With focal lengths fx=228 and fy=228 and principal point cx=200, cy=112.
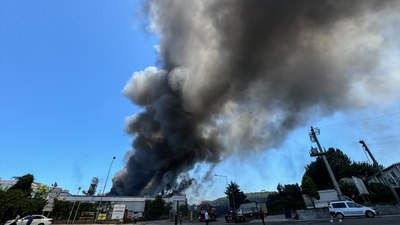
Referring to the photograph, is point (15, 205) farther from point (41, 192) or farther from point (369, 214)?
point (369, 214)

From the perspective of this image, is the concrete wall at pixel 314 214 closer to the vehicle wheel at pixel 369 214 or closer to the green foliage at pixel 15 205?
the vehicle wheel at pixel 369 214

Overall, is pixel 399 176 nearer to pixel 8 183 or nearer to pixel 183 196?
pixel 183 196

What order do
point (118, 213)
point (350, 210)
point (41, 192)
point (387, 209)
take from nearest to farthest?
point (350, 210) < point (387, 209) < point (118, 213) < point (41, 192)

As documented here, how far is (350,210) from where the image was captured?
21.5m

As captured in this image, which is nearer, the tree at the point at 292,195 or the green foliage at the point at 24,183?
the green foliage at the point at 24,183

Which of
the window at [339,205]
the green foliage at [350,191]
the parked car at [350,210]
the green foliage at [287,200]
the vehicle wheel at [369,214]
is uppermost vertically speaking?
the green foliage at [287,200]

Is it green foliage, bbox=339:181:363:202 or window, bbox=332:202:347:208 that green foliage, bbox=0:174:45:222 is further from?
green foliage, bbox=339:181:363:202

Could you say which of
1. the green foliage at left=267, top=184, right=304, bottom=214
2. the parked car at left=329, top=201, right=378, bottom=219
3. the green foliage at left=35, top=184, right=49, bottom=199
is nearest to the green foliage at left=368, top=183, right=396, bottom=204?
the parked car at left=329, top=201, right=378, bottom=219

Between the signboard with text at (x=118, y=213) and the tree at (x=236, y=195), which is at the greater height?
the tree at (x=236, y=195)

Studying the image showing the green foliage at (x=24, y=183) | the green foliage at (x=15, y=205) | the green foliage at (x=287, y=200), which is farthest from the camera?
the green foliage at (x=287, y=200)

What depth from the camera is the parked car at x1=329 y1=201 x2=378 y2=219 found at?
830 inches

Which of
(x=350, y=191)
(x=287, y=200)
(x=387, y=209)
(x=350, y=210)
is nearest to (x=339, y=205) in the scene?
(x=350, y=210)

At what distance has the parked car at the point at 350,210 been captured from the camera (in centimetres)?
2108

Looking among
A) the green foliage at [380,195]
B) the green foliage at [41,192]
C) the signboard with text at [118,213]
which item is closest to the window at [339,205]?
the green foliage at [380,195]
